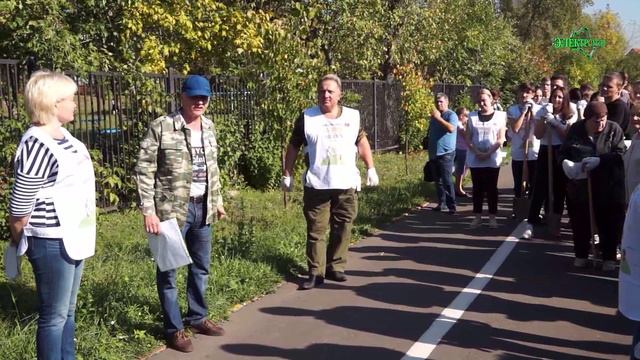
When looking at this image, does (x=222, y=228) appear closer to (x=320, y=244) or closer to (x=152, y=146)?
(x=320, y=244)

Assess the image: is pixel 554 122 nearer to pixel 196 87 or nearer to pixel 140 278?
pixel 196 87

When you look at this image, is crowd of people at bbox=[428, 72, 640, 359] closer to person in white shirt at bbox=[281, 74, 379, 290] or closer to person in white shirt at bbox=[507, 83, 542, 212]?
person in white shirt at bbox=[507, 83, 542, 212]

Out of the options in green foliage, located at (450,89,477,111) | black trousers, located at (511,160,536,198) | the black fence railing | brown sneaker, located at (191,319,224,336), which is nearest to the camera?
brown sneaker, located at (191,319,224,336)

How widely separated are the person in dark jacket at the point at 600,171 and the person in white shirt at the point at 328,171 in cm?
206

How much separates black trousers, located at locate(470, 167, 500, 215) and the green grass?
52.7 inches

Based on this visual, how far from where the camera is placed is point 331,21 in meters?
17.2

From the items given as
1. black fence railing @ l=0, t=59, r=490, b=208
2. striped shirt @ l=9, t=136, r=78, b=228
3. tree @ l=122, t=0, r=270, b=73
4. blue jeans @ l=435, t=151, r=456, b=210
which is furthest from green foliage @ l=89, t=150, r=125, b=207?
striped shirt @ l=9, t=136, r=78, b=228

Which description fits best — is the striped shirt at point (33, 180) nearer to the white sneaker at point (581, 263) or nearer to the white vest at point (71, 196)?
the white vest at point (71, 196)

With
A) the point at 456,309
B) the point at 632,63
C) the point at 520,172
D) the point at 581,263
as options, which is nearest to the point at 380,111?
the point at 520,172

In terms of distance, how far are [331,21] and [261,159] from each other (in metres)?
6.58

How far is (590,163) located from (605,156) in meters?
0.21

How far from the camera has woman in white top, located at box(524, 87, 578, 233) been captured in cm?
798

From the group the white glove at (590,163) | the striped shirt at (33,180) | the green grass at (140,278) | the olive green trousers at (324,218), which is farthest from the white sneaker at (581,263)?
the striped shirt at (33,180)

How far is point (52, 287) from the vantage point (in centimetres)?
359
